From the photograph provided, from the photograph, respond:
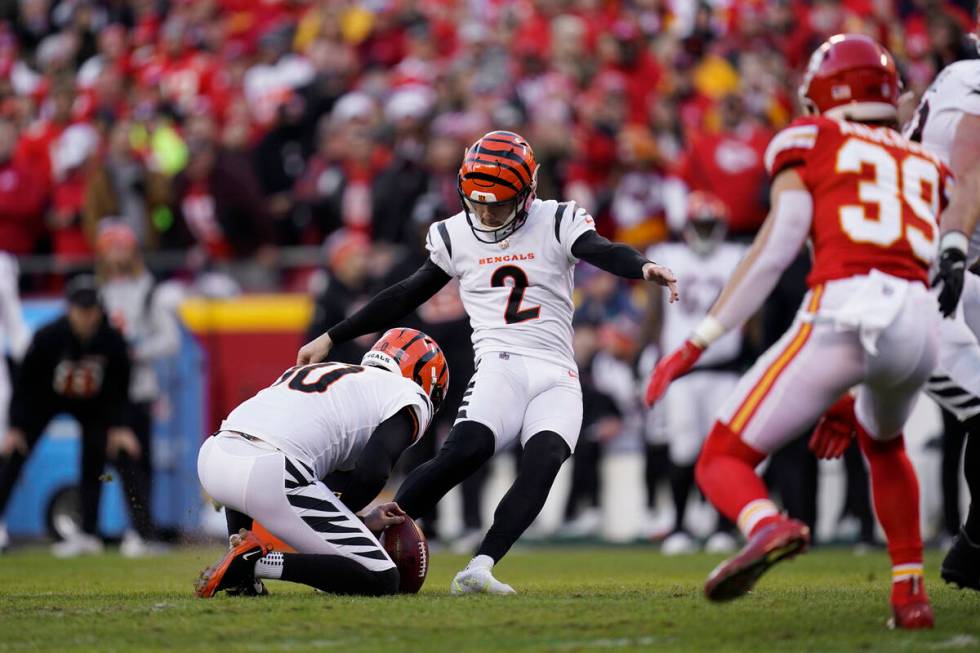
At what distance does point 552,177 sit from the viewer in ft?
42.9

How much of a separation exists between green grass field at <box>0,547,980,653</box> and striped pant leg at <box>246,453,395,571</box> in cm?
20

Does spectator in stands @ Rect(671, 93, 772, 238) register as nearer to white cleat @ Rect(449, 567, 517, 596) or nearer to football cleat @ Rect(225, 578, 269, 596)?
white cleat @ Rect(449, 567, 517, 596)

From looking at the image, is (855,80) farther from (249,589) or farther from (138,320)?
(138,320)

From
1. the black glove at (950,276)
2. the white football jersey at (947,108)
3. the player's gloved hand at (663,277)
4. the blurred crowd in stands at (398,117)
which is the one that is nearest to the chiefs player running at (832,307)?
the black glove at (950,276)

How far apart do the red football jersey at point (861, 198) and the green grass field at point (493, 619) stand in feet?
3.63

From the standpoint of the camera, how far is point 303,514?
5918mm

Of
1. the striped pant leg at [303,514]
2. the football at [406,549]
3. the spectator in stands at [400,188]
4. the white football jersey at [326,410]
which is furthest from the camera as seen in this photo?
the spectator in stands at [400,188]

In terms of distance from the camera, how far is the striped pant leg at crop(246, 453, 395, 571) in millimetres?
5863

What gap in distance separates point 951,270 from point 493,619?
192 centimetres

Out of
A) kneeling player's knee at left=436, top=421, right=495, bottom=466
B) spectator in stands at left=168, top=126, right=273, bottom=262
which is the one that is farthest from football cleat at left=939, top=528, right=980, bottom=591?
spectator in stands at left=168, top=126, right=273, bottom=262

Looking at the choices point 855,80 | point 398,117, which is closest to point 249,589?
point 855,80

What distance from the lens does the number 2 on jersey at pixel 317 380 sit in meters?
6.18

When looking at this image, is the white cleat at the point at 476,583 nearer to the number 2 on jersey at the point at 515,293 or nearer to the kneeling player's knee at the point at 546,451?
the kneeling player's knee at the point at 546,451

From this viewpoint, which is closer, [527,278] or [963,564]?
[963,564]
